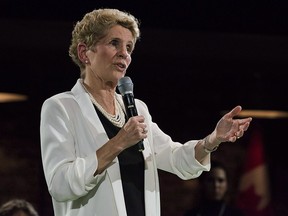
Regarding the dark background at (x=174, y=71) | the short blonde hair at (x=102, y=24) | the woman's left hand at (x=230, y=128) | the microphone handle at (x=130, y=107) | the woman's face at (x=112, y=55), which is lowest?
the woman's left hand at (x=230, y=128)

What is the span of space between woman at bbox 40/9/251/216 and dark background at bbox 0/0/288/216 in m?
2.91

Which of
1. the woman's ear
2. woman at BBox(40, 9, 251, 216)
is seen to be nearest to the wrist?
woman at BBox(40, 9, 251, 216)

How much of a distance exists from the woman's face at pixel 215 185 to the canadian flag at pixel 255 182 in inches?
48.6

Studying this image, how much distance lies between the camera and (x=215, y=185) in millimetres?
5000

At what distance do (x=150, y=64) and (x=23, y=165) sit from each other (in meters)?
1.26

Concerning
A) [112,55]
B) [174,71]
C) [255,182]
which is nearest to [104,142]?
[112,55]

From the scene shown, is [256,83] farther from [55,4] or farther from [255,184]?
[55,4]

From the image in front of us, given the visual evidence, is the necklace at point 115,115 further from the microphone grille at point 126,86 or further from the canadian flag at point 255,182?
the canadian flag at point 255,182

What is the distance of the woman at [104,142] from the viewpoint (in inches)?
86.3

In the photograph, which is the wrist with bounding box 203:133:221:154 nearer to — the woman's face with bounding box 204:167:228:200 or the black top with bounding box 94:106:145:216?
the black top with bounding box 94:106:145:216

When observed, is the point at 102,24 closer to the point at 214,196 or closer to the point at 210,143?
the point at 210,143

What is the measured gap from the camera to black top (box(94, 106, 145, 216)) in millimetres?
2291

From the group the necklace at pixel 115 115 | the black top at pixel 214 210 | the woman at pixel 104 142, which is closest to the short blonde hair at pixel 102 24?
the woman at pixel 104 142

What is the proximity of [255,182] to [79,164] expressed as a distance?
430cm
